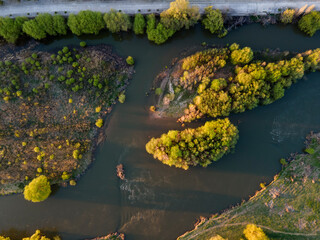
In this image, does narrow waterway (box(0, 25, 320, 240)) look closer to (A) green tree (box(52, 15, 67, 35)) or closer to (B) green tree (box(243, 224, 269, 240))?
(A) green tree (box(52, 15, 67, 35))

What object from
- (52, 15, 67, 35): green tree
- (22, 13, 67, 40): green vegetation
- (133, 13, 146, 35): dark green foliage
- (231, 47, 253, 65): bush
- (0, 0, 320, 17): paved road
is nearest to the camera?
(22, 13, 67, 40): green vegetation

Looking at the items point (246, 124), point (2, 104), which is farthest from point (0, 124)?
point (246, 124)

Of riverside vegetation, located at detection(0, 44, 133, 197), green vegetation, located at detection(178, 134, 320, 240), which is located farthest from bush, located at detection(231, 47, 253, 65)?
green vegetation, located at detection(178, 134, 320, 240)

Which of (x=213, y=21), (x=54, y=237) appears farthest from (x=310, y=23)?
(x=54, y=237)

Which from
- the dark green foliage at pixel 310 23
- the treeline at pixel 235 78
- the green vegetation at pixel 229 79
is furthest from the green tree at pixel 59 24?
the dark green foliage at pixel 310 23

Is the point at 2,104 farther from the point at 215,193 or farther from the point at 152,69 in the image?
the point at 215,193

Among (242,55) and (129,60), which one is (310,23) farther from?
(129,60)
